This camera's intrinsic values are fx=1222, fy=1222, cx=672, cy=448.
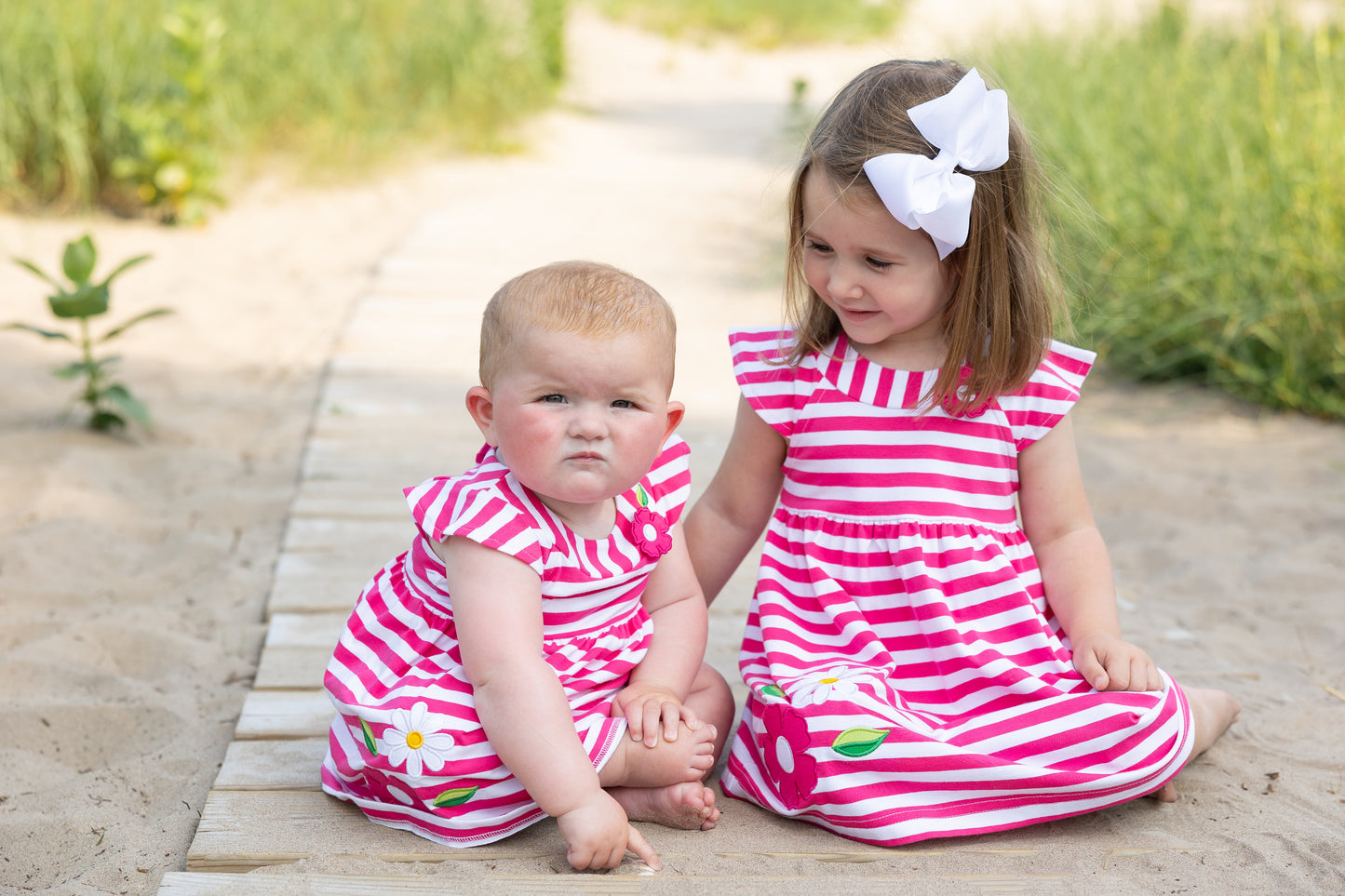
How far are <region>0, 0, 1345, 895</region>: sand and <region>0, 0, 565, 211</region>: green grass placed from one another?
29cm

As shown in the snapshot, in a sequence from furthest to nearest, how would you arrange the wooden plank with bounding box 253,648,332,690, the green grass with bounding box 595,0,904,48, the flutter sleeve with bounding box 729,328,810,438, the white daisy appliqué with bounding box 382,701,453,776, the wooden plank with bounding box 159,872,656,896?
the green grass with bounding box 595,0,904,48, the wooden plank with bounding box 253,648,332,690, the flutter sleeve with bounding box 729,328,810,438, the white daisy appliqué with bounding box 382,701,453,776, the wooden plank with bounding box 159,872,656,896

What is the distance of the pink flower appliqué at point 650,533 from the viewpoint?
68.3 inches

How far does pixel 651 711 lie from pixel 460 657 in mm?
274

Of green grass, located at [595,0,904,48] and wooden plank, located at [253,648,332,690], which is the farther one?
green grass, located at [595,0,904,48]

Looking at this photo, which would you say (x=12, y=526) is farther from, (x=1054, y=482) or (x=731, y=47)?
(x=731, y=47)

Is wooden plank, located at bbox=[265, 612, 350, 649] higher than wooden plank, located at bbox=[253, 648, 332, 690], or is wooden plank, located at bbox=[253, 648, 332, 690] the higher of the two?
wooden plank, located at bbox=[253, 648, 332, 690]

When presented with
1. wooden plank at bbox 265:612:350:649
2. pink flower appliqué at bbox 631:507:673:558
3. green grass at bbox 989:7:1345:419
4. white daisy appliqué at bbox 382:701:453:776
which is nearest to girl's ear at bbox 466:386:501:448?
pink flower appliqué at bbox 631:507:673:558

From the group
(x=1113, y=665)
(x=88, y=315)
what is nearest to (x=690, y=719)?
(x=1113, y=665)

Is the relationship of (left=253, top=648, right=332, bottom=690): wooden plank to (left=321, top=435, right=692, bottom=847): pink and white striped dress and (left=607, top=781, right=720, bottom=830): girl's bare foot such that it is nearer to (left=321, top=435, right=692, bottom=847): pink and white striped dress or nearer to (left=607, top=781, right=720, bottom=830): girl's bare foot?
(left=321, top=435, right=692, bottom=847): pink and white striped dress

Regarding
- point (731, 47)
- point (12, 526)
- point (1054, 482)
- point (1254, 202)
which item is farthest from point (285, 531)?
point (731, 47)

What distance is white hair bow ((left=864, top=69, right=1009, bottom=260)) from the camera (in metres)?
1.67

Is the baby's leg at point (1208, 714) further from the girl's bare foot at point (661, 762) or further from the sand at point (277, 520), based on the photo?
the girl's bare foot at point (661, 762)

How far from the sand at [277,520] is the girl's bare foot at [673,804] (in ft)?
0.19

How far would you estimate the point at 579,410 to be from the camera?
1.60 metres
